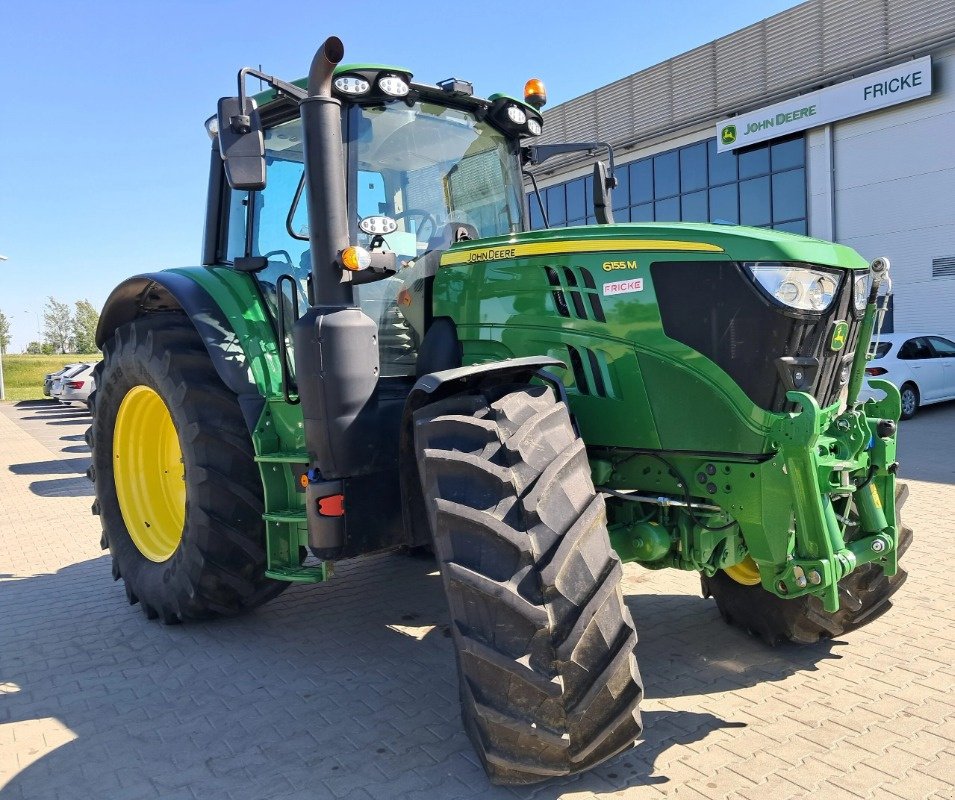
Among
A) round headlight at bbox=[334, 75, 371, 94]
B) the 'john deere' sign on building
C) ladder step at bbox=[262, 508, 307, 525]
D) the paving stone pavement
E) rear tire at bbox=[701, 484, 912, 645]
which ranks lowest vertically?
the paving stone pavement

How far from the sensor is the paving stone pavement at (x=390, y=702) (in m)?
2.77

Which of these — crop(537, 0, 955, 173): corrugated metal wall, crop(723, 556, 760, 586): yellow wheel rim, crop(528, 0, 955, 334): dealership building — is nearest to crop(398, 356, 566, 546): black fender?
crop(723, 556, 760, 586): yellow wheel rim

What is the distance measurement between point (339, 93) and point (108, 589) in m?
3.68

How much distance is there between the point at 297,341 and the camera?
3.30 meters

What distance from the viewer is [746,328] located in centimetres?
303

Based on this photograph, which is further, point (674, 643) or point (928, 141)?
point (928, 141)

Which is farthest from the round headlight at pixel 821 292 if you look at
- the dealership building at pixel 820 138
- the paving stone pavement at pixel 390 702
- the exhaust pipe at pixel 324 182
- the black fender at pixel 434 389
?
the dealership building at pixel 820 138

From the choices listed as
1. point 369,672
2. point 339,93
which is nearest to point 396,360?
point 339,93

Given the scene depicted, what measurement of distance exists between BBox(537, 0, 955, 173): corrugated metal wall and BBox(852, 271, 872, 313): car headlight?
47.4 ft

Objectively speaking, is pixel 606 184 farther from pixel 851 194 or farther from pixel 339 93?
pixel 851 194

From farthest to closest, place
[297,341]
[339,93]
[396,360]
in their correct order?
[396,360], [339,93], [297,341]

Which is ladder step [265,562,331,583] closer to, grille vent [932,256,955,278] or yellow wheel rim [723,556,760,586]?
yellow wheel rim [723,556,760,586]

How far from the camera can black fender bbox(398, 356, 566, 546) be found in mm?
2875

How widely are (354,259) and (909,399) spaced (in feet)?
Result: 40.7
